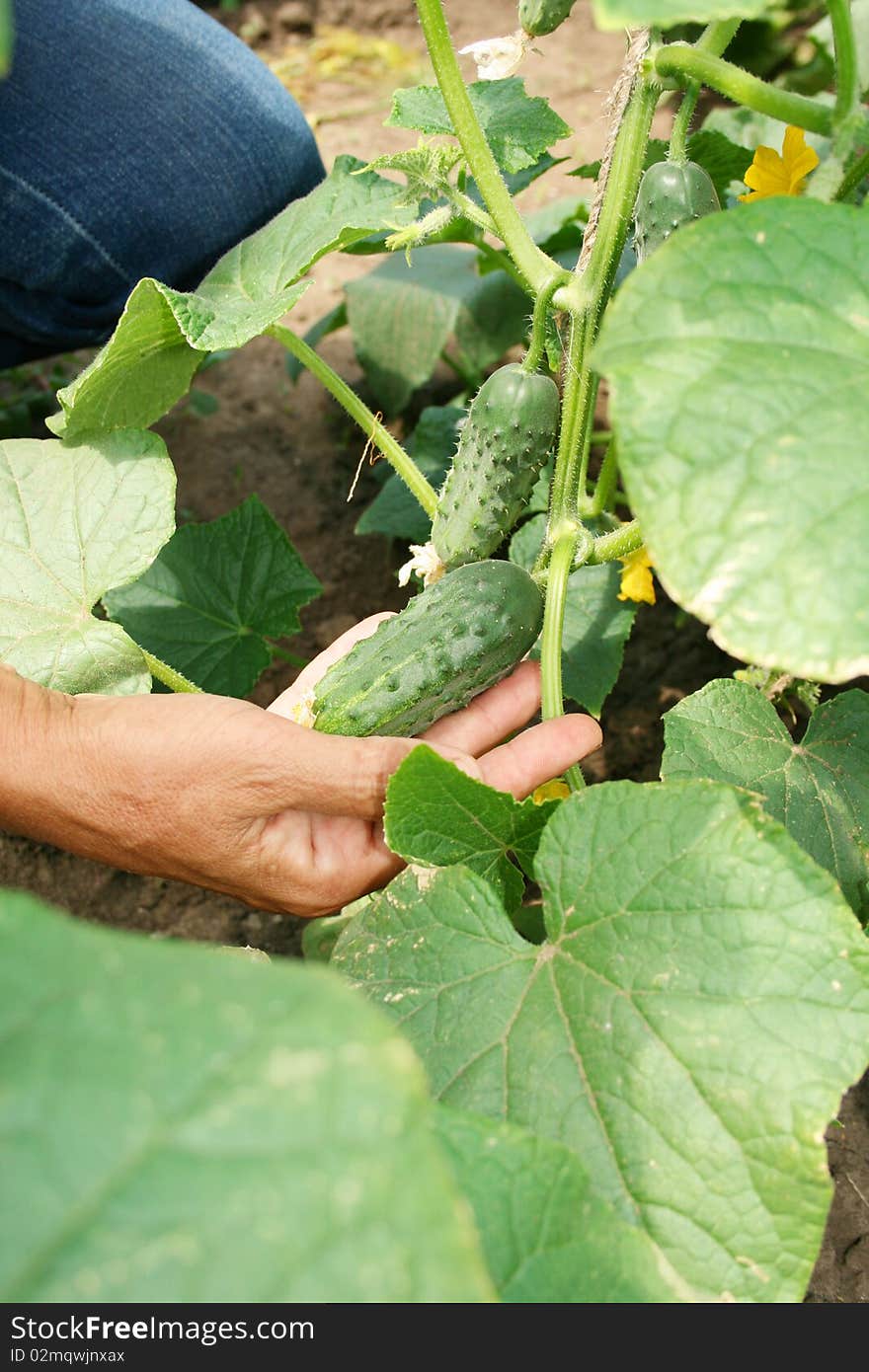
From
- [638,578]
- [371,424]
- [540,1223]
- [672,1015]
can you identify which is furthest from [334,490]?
[540,1223]

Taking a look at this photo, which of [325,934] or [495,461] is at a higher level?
[495,461]

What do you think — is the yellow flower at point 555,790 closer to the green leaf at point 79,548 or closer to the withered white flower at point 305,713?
the withered white flower at point 305,713

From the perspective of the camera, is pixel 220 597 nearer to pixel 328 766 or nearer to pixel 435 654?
pixel 435 654

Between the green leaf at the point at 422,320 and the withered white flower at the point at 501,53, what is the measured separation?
48.2 inches

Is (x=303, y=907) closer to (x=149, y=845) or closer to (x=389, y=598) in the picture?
(x=149, y=845)

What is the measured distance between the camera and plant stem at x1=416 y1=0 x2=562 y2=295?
157cm

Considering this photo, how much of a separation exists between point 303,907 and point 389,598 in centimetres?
138

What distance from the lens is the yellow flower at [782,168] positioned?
1830mm

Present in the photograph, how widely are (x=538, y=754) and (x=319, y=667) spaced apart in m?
0.60

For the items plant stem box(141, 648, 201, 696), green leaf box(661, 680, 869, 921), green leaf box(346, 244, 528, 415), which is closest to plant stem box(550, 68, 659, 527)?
green leaf box(661, 680, 869, 921)

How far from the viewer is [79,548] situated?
1973 millimetres

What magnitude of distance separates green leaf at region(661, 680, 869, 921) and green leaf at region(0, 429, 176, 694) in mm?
906

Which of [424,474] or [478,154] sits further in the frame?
[424,474]

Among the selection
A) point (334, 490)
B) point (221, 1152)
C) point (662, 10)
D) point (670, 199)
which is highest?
point (662, 10)
